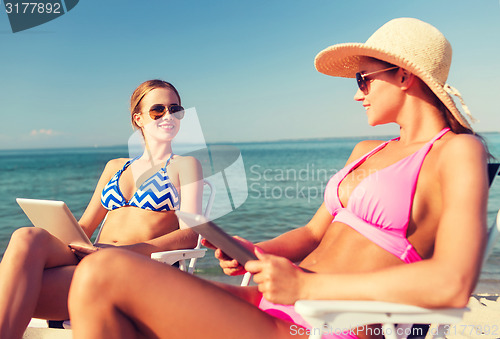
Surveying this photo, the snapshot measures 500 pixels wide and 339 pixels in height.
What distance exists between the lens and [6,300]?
1685mm

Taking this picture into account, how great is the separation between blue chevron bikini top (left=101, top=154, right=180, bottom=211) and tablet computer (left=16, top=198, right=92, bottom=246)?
0.78 metres

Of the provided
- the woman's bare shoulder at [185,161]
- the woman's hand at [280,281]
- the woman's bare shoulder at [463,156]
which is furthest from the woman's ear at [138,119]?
the woman's bare shoulder at [463,156]

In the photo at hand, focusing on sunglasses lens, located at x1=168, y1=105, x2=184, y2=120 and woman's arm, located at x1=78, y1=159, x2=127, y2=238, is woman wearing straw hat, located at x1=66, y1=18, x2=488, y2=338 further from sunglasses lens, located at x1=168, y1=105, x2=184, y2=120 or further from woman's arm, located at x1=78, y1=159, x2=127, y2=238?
woman's arm, located at x1=78, y1=159, x2=127, y2=238

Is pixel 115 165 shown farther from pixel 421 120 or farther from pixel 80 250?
pixel 421 120

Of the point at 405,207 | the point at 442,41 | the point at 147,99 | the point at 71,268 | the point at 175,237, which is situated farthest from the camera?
the point at 147,99

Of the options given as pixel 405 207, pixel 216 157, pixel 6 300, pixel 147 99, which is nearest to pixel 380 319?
pixel 405 207

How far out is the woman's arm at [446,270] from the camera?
1.21 metres

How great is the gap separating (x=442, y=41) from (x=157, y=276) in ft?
4.60

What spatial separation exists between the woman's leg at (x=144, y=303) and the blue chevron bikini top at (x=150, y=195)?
5.33 ft

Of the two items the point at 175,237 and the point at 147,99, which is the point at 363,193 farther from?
the point at 147,99

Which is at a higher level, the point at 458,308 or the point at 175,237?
the point at 458,308

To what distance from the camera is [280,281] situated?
133 centimetres

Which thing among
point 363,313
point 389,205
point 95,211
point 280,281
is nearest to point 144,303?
point 280,281

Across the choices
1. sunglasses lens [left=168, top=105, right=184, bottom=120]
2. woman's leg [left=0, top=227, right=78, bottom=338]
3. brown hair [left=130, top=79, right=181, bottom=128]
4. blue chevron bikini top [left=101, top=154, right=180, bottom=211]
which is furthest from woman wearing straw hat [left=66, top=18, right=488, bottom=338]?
brown hair [left=130, top=79, right=181, bottom=128]
